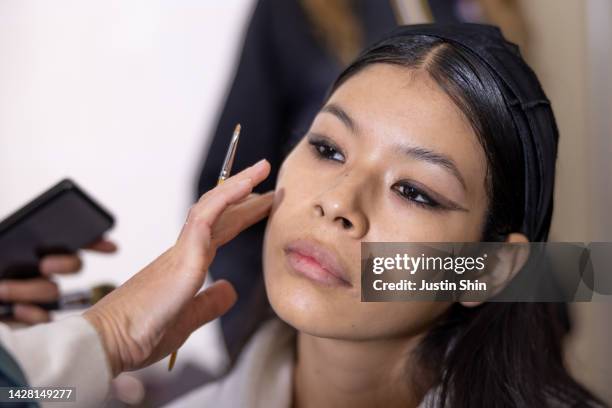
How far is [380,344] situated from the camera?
711 mm

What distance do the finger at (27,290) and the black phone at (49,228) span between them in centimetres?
1

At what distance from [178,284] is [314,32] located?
0.69 metres

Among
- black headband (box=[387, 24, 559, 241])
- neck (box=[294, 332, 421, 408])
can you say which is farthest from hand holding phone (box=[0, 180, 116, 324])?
black headband (box=[387, 24, 559, 241])

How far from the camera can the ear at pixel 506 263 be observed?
0.69m

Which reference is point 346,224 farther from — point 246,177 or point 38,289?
point 38,289

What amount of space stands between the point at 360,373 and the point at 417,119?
30cm

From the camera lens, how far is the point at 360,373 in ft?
2.37

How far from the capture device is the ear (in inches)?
27.0

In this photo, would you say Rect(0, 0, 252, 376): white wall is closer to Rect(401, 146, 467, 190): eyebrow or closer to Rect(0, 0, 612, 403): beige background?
Rect(0, 0, 612, 403): beige background

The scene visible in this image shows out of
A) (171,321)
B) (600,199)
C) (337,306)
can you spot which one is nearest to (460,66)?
(337,306)

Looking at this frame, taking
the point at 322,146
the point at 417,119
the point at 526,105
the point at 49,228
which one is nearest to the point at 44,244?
the point at 49,228

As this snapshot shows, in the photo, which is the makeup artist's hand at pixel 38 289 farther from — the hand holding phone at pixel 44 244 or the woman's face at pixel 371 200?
the woman's face at pixel 371 200

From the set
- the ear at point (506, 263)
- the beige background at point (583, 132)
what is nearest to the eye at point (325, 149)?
the ear at point (506, 263)

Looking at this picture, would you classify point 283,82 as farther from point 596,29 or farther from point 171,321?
point 171,321
